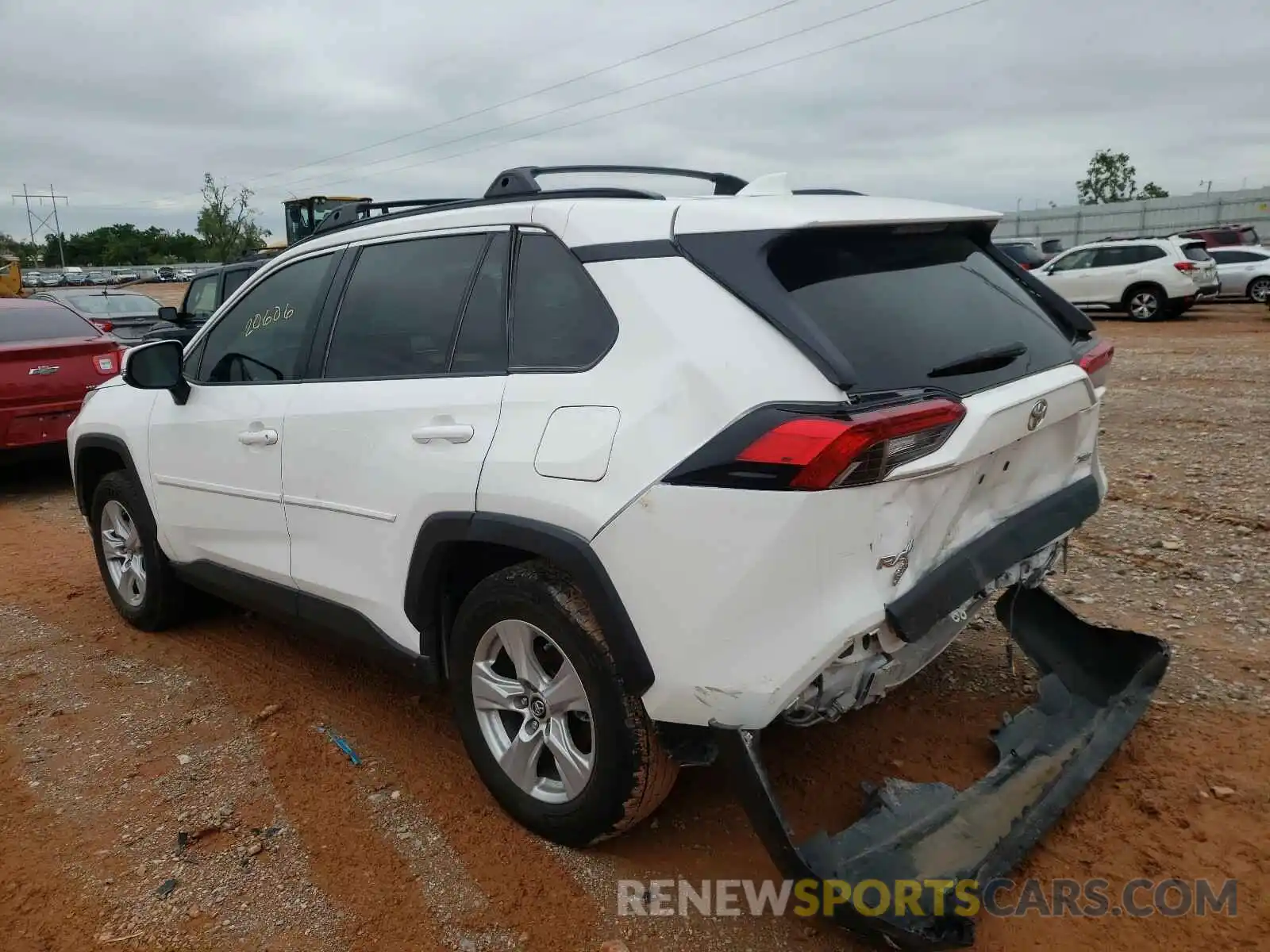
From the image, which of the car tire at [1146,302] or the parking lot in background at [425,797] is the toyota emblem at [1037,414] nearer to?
the parking lot in background at [425,797]

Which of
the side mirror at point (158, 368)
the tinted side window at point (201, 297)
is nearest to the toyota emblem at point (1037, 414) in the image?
the side mirror at point (158, 368)

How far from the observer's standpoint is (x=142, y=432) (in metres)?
4.30

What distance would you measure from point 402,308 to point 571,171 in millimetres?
772

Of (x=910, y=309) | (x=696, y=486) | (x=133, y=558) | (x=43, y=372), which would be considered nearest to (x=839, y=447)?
(x=696, y=486)

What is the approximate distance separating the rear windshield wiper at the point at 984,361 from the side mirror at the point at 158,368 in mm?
3098

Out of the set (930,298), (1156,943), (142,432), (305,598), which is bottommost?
(1156,943)

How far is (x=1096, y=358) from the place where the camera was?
10.4 feet

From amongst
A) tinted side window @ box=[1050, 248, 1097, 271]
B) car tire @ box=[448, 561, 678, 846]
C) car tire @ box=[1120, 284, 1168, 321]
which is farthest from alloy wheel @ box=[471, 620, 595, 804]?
tinted side window @ box=[1050, 248, 1097, 271]

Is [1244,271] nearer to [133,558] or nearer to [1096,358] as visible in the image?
[1096,358]

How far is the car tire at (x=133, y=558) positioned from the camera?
449 centimetres

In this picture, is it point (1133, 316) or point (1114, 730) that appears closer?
point (1114, 730)

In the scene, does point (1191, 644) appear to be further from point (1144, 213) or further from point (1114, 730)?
point (1144, 213)

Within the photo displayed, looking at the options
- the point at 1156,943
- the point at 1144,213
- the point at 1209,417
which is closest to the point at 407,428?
the point at 1156,943

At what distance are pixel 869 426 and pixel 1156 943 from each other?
5.07 ft
